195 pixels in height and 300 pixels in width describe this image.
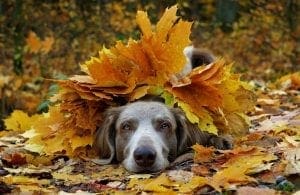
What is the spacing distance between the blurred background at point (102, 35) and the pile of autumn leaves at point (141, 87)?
5.31m

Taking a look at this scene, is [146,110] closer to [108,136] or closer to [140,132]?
[140,132]

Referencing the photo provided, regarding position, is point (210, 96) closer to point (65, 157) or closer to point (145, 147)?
point (145, 147)

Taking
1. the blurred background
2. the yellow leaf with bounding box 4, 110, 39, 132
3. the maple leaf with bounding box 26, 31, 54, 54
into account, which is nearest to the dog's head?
the yellow leaf with bounding box 4, 110, 39, 132

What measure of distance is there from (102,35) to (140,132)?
11.6 metres

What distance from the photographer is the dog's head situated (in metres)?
5.18

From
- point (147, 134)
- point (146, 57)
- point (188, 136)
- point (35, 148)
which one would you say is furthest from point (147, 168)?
point (35, 148)

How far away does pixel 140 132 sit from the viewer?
17.4ft

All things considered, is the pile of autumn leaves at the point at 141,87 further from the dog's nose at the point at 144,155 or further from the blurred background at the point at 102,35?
the blurred background at the point at 102,35

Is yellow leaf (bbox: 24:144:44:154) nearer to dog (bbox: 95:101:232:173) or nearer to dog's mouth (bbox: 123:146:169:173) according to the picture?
dog (bbox: 95:101:232:173)

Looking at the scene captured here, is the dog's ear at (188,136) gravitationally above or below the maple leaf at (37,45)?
below

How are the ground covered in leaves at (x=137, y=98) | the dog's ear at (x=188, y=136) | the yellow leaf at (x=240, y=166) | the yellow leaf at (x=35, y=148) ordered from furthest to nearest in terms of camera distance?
1. the yellow leaf at (x=35, y=148)
2. the dog's ear at (x=188, y=136)
3. the ground covered in leaves at (x=137, y=98)
4. the yellow leaf at (x=240, y=166)

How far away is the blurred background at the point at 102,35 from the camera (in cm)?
1347

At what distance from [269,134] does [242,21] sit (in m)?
14.3

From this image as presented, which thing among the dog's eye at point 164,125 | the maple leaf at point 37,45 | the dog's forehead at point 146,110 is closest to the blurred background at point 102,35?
the maple leaf at point 37,45
